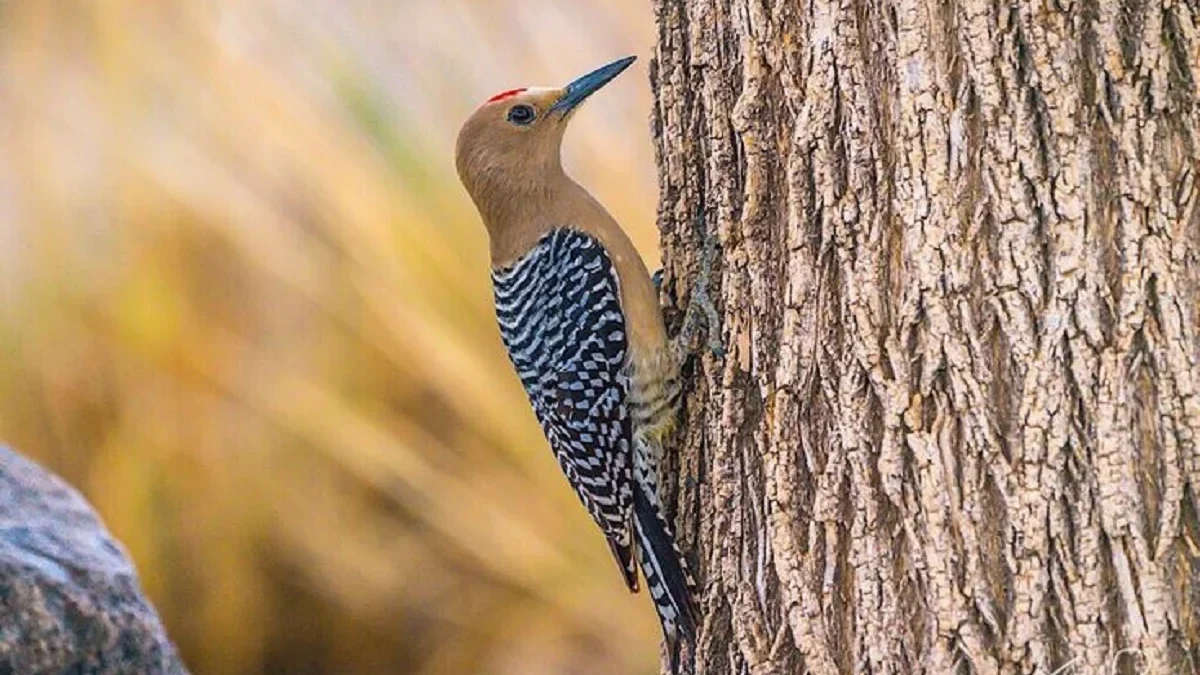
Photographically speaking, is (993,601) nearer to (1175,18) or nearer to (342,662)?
(1175,18)

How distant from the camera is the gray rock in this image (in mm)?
3078

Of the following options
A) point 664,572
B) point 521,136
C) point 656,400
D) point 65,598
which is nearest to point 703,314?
point 656,400

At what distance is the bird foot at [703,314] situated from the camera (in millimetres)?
2631

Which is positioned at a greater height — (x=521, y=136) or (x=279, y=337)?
(x=521, y=136)

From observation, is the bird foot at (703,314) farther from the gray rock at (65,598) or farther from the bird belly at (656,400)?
the gray rock at (65,598)

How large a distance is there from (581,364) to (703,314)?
47 centimetres

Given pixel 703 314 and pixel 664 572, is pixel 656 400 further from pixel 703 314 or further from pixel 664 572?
pixel 664 572

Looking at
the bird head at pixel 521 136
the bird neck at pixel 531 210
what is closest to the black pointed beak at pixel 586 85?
the bird head at pixel 521 136

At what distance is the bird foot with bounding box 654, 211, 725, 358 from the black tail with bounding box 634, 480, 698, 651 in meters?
0.28

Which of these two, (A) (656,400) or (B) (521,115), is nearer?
(A) (656,400)

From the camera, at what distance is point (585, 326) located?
10.6 ft

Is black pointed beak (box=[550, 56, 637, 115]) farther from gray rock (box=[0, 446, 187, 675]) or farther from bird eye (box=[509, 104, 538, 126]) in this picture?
gray rock (box=[0, 446, 187, 675])

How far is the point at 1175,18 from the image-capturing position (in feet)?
6.98

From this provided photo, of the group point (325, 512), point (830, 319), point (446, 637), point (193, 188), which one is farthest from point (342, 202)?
point (830, 319)
